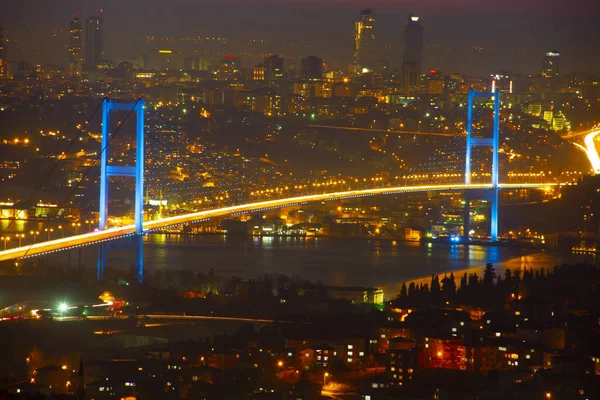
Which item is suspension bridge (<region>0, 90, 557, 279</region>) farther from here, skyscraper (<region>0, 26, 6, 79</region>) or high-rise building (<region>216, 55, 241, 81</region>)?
high-rise building (<region>216, 55, 241, 81</region>)

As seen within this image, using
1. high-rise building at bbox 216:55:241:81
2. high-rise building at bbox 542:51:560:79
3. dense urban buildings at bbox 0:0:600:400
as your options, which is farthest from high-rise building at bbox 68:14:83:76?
high-rise building at bbox 542:51:560:79

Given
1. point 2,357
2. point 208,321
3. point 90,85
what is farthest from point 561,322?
point 90,85

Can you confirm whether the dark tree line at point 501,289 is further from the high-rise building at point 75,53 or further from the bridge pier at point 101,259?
the high-rise building at point 75,53

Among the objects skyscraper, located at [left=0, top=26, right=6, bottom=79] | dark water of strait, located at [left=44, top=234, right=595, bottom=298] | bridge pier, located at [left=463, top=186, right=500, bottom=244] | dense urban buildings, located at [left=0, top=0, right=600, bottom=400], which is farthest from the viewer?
bridge pier, located at [left=463, top=186, right=500, bottom=244]

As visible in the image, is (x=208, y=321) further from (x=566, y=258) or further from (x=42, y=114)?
(x=42, y=114)

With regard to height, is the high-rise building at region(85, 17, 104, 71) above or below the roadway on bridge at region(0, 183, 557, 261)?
above

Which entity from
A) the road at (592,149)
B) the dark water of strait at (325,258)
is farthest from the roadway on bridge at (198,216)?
the road at (592,149)
